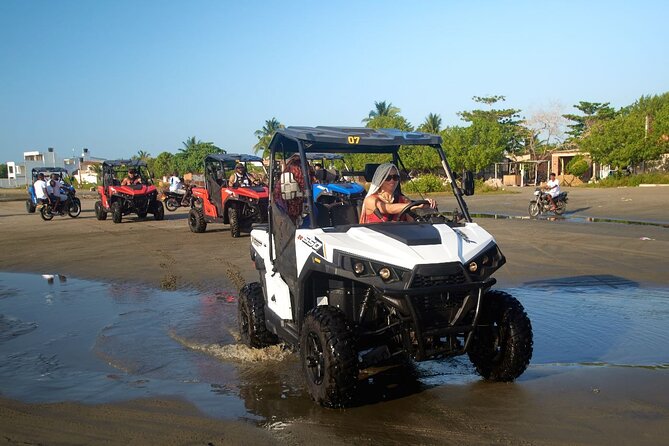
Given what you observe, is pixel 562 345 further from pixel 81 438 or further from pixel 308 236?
pixel 81 438

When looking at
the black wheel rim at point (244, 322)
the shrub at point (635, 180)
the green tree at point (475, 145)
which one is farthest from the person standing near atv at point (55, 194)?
Result: the green tree at point (475, 145)

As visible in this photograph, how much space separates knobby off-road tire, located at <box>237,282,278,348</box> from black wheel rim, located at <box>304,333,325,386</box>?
152 centimetres

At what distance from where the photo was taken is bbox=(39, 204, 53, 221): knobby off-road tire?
25125 mm

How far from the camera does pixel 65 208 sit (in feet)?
84.7

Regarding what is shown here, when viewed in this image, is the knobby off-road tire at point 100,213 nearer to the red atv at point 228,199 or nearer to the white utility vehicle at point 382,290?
the red atv at point 228,199

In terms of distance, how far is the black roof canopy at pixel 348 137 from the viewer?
5.23 metres

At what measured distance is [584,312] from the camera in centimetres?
746

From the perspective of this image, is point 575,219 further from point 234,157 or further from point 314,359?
point 314,359

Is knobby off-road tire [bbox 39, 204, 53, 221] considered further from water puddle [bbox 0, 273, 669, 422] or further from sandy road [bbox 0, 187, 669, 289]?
water puddle [bbox 0, 273, 669, 422]

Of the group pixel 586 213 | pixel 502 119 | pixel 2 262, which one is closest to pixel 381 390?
pixel 2 262

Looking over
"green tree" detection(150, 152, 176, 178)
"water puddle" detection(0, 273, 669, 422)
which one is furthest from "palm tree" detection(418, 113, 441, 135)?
"water puddle" detection(0, 273, 669, 422)

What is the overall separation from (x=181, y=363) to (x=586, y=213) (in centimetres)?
1992

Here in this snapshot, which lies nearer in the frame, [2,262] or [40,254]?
[2,262]

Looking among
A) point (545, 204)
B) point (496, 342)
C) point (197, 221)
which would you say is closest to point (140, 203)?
point (197, 221)
